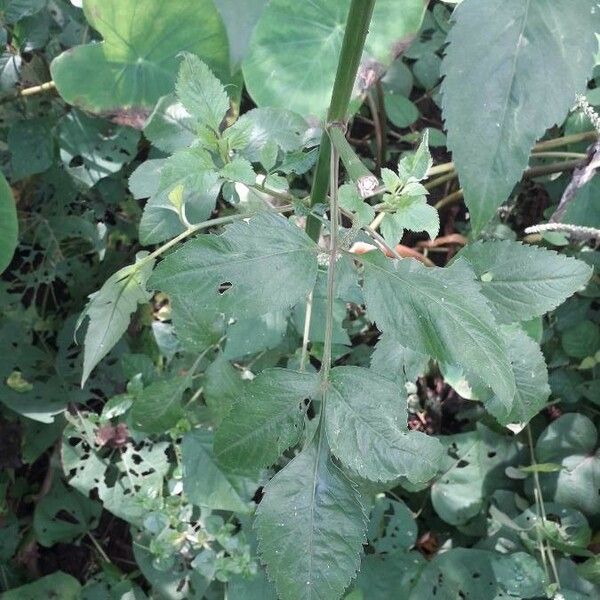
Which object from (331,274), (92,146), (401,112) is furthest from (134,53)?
(331,274)

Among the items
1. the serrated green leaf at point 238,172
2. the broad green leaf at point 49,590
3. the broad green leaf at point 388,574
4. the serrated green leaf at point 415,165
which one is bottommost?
the broad green leaf at point 49,590

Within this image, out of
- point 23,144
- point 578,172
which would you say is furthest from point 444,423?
point 23,144

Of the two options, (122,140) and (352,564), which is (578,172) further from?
(122,140)

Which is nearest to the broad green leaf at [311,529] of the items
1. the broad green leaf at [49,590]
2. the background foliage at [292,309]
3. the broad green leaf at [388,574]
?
the background foliage at [292,309]

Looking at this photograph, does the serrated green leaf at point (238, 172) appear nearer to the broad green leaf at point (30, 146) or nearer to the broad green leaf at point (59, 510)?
the broad green leaf at point (30, 146)

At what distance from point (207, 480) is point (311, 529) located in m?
0.50

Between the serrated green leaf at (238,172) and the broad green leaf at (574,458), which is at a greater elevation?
the serrated green leaf at (238,172)

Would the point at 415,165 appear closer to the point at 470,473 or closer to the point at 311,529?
the point at 311,529

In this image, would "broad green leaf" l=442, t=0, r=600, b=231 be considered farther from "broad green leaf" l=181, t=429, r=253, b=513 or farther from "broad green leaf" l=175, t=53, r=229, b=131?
"broad green leaf" l=181, t=429, r=253, b=513

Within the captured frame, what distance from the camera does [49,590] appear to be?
1143mm

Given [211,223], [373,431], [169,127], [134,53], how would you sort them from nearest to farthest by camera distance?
1. [373,431]
2. [211,223]
3. [169,127]
4. [134,53]

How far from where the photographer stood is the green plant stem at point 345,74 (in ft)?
1.52

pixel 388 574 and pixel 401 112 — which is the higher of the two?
pixel 401 112

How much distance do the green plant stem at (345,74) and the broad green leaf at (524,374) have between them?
0.79 feet
